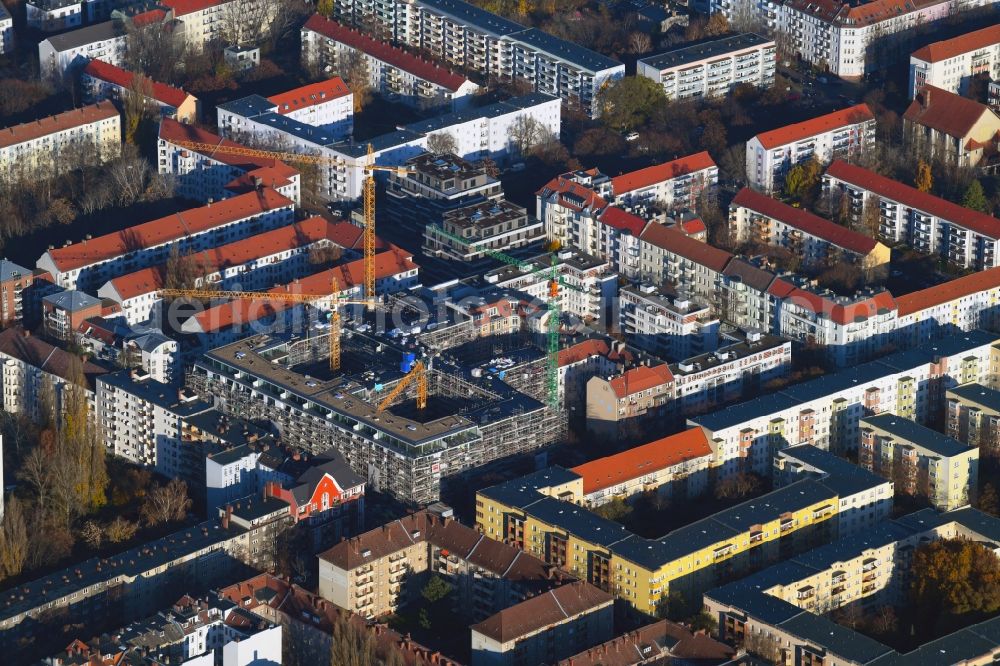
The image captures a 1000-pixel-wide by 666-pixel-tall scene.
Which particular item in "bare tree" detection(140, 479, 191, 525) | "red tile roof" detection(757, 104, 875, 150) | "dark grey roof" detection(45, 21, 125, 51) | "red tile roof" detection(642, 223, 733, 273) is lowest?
"bare tree" detection(140, 479, 191, 525)

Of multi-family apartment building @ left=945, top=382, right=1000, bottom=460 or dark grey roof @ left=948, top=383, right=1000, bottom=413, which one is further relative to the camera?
dark grey roof @ left=948, top=383, right=1000, bottom=413

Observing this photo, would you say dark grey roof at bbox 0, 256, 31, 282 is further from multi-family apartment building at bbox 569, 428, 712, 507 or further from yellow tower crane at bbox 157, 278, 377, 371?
multi-family apartment building at bbox 569, 428, 712, 507

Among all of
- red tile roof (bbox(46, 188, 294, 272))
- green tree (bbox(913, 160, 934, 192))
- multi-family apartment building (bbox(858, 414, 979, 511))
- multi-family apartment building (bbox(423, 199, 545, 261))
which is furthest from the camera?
green tree (bbox(913, 160, 934, 192))

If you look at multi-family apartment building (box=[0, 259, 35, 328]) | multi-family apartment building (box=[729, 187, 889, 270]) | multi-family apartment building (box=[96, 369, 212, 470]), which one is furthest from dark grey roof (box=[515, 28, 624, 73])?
multi-family apartment building (box=[96, 369, 212, 470])

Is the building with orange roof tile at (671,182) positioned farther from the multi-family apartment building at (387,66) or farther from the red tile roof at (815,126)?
the multi-family apartment building at (387,66)

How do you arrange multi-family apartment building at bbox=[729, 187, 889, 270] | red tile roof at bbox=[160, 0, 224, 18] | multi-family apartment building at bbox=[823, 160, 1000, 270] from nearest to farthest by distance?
multi-family apartment building at bbox=[729, 187, 889, 270], multi-family apartment building at bbox=[823, 160, 1000, 270], red tile roof at bbox=[160, 0, 224, 18]

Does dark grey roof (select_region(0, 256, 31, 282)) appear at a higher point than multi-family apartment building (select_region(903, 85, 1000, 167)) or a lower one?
lower

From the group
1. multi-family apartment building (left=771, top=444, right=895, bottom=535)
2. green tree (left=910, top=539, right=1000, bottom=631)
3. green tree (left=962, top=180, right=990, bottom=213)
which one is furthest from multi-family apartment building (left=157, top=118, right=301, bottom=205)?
green tree (left=910, top=539, right=1000, bottom=631)

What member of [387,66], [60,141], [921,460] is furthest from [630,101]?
[921,460]
